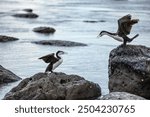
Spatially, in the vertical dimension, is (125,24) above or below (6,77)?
above

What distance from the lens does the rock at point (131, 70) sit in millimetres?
19906

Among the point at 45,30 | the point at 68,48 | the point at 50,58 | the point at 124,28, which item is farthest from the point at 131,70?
the point at 45,30

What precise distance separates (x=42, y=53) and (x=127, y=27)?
12745 mm

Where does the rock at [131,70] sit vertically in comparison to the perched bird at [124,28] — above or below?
below

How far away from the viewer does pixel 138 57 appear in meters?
20.4

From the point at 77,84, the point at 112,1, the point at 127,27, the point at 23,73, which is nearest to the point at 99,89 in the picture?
the point at 77,84

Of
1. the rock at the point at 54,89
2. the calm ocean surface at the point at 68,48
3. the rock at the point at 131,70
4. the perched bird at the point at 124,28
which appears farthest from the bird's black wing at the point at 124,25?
the rock at the point at 54,89

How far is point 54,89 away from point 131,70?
3190 mm

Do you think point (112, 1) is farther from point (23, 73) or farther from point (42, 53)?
point (23, 73)

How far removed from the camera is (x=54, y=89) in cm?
1877

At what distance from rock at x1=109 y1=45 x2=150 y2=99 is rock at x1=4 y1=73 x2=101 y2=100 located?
3.12 ft

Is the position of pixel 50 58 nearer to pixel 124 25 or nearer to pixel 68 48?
pixel 124 25

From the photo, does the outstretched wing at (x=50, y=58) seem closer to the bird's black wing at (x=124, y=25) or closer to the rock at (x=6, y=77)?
the rock at (x=6, y=77)

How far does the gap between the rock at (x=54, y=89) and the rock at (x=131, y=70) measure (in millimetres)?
951
